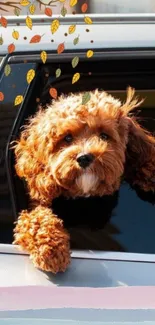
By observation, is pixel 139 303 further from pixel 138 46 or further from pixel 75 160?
pixel 138 46

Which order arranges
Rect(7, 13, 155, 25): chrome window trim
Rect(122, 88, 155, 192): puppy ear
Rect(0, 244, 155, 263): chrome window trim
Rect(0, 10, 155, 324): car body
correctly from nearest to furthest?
Rect(0, 10, 155, 324): car body, Rect(0, 244, 155, 263): chrome window trim, Rect(122, 88, 155, 192): puppy ear, Rect(7, 13, 155, 25): chrome window trim

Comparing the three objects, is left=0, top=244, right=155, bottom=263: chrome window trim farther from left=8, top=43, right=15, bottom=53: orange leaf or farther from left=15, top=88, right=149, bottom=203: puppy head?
left=8, top=43, right=15, bottom=53: orange leaf

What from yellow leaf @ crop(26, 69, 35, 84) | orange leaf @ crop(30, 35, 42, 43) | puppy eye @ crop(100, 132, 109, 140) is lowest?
puppy eye @ crop(100, 132, 109, 140)

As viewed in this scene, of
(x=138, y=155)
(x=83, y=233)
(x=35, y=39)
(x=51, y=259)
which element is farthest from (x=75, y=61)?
(x=51, y=259)

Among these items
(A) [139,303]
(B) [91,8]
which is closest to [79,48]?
(A) [139,303]

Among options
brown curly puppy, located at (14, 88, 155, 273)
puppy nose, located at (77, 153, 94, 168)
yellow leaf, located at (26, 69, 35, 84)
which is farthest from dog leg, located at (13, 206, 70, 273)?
yellow leaf, located at (26, 69, 35, 84)

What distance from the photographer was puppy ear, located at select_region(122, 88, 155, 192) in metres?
2.26

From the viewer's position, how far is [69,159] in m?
2.08

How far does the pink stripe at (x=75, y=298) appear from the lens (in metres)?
1.93

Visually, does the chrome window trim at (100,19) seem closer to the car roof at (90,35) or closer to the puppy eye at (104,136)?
the car roof at (90,35)

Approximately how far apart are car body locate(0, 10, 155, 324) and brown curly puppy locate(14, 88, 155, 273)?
0.06m

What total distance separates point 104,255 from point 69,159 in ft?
1.09

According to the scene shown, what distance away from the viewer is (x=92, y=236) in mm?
2143

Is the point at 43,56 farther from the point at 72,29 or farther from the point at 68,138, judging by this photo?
the point at 68,138
